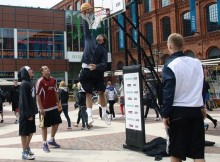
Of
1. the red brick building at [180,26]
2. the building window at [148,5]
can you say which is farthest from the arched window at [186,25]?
the building window at [148,5]

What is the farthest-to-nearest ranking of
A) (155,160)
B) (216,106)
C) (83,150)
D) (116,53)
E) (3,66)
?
(116,53) < (3,66) < (216,106) < (83,150) < (155,160)

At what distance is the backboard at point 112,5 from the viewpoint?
27.8 ft

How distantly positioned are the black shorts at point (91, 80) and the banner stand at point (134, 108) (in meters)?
0.72

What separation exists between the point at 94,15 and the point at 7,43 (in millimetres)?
39998

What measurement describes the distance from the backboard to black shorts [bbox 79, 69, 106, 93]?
142cm

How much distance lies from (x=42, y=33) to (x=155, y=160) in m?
42.9

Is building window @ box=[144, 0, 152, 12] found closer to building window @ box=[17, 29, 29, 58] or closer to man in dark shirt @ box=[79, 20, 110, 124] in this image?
building window @ box=[17, 29, 29, 58]

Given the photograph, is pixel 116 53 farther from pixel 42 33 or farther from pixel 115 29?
pixel 42 33

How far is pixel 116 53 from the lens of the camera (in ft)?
183

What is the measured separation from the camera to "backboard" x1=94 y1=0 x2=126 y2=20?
27.8 feet

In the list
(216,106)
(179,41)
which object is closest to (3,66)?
(216,106)

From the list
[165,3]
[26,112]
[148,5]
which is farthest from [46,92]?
[148,5]

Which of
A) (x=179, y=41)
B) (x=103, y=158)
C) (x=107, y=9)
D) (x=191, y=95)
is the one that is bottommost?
(x=103, y=158)

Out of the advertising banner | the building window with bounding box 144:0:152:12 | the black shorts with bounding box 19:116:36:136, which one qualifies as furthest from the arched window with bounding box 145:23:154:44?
the black shorts with bounding box 19:116:36:136
